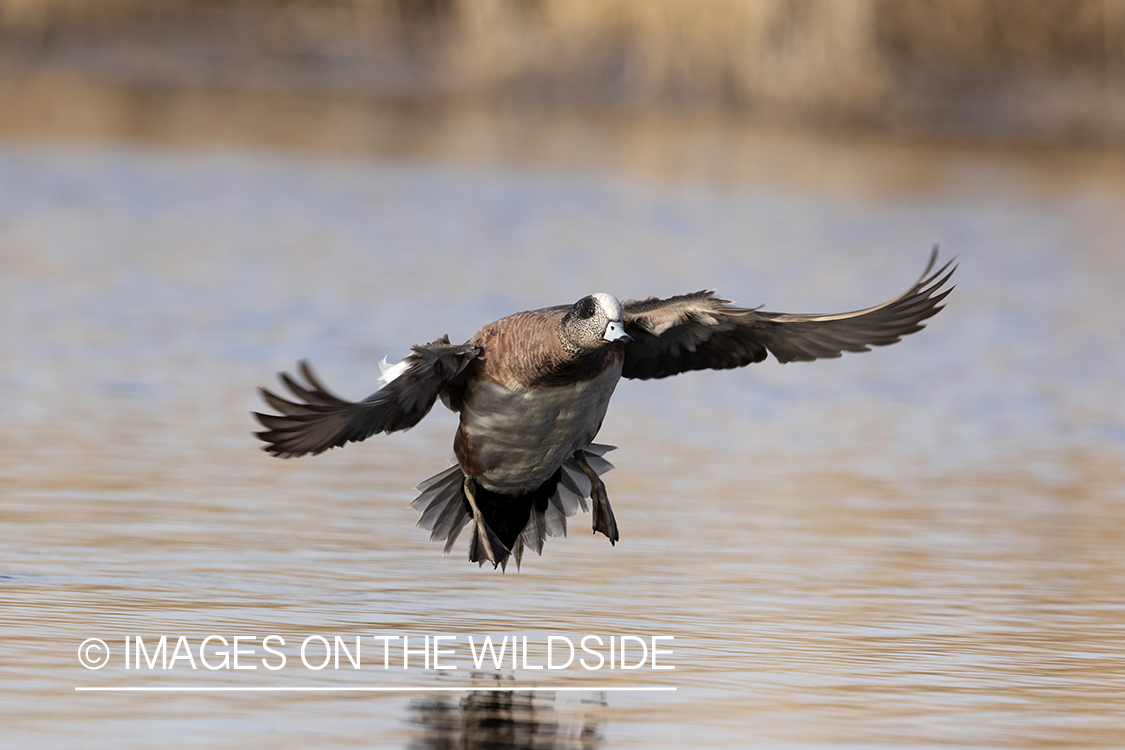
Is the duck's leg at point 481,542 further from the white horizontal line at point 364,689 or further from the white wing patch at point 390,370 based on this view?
the white horizontal line at point 364,689

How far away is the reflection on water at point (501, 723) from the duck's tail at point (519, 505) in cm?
157

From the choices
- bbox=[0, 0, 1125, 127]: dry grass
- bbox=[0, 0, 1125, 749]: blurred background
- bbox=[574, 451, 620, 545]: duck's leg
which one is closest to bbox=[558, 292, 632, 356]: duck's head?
bbox=[574, 451, 620, 545]: duck's leg

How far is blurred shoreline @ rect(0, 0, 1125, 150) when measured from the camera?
2588 cm

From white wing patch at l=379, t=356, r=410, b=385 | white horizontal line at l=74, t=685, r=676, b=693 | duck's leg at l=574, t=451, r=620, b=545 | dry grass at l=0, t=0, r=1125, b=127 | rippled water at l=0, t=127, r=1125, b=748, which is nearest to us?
white horizontal line at l=74, t=685, r=676, b=693

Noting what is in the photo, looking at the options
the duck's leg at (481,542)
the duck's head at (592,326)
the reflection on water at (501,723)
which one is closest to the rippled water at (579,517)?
the reflection on water at (501,723)

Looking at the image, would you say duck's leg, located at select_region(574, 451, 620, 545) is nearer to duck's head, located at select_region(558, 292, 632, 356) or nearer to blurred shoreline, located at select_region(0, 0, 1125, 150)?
duck's head, located at select_region(558, 292, 632, 356)

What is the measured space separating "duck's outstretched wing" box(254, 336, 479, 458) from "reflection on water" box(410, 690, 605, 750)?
986 mm

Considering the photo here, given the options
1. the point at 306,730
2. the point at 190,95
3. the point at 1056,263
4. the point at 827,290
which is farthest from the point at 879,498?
the point at 190,95

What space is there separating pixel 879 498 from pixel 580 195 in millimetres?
11214

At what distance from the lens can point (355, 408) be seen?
6344 mm

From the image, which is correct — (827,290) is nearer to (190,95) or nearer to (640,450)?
(640,450)

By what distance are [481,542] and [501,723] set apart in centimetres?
170

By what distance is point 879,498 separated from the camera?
A: 9.46m

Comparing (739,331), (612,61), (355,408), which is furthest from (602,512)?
(612,61)
